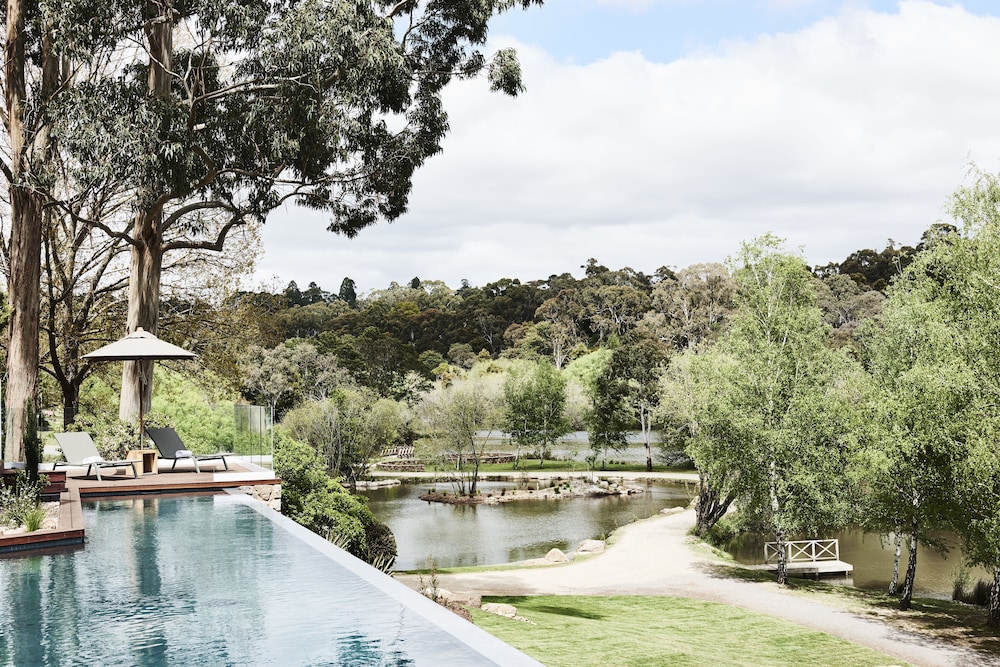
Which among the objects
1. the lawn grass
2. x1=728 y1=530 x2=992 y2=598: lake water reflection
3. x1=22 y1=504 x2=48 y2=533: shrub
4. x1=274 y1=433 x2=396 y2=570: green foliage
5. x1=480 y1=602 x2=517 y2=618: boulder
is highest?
x1=22 y1=504 x2=48 y2=533: shrub

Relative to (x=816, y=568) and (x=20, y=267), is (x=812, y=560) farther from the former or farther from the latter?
(x=20, y=267)

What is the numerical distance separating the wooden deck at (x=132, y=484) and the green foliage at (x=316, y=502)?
85 centimetres

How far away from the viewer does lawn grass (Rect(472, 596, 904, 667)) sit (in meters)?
10.5

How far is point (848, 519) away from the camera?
59.5 feet

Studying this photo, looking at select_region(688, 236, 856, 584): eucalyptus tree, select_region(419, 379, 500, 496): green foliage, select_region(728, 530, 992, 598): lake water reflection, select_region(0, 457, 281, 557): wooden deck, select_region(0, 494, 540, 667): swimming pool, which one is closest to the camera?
select_region(0, 494, 540, 667): swimming pool

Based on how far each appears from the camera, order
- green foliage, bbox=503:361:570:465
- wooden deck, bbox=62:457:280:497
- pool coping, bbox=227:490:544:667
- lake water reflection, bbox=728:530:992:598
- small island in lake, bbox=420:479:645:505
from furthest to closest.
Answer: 1. green foliage, bbox=503:361:570:465
2. small island in lake, bbox=420:479:645:505
3. lake water reflection, bbox=728:530:992:598
4. wooden deck, bbox=62:457:280:497
5. pool coping, bbox=227:490:544:667

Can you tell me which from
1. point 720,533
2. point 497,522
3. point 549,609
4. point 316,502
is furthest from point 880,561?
point 316,502

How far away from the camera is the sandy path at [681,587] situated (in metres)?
12.8

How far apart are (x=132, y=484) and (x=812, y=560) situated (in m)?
15.6

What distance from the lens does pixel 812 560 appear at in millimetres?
20141

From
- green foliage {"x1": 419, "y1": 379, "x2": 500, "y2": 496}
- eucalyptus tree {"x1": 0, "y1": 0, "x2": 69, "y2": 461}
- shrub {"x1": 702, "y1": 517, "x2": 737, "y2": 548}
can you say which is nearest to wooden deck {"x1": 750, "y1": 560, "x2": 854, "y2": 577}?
shrub {"x1": 702, "y1": 517, "x2": 737, "y2": 548}

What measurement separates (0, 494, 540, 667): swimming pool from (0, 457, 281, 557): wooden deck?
0.31 metres

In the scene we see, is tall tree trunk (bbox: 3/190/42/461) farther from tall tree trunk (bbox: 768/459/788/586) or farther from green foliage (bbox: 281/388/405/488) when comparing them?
green foliage (bbox: 281/388/405/488)

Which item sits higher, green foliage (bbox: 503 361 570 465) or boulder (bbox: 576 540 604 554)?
green foliage (bbox: 503 361 570 465)
